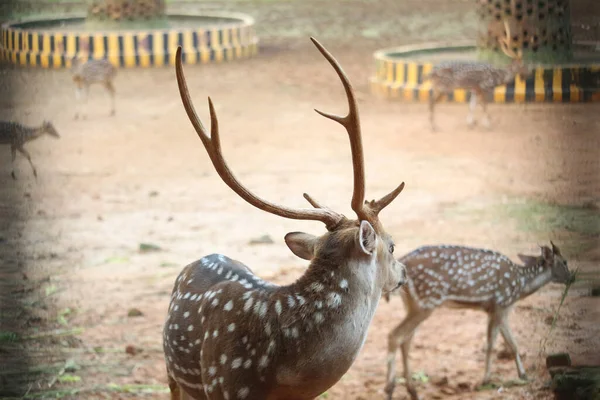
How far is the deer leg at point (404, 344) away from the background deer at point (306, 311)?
59.2 inches

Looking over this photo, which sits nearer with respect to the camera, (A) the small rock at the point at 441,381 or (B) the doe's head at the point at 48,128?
(A) the small rock at the point at 441,381

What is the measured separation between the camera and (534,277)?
16.4 feet

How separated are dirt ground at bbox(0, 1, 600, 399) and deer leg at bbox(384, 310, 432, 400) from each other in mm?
113

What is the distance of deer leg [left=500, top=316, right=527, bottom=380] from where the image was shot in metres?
4.64

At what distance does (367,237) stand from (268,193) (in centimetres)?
507

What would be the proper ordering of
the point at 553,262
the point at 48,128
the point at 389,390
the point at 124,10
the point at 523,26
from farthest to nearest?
the point at 124,10, the point at 523,26, the point at 48,128, the point at 553,262, the point at 389,390

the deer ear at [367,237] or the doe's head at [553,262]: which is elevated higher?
the deer ear at [367,237]

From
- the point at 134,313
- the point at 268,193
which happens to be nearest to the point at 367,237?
the point at 134,313

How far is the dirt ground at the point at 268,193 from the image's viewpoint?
4.70 m

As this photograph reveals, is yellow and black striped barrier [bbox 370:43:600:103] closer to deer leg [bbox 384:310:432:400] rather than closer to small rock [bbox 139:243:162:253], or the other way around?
small rock [bbox 139:243:162:253]

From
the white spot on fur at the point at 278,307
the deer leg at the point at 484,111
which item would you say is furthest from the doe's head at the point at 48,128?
the white spot on fur at the point at 278,307

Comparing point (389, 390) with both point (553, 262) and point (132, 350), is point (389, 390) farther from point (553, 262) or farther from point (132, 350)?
point (132, 350)

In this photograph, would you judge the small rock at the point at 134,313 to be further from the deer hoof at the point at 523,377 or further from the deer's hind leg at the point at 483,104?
the deer's hind leg at the point at 483,104

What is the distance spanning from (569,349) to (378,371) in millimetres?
1036
